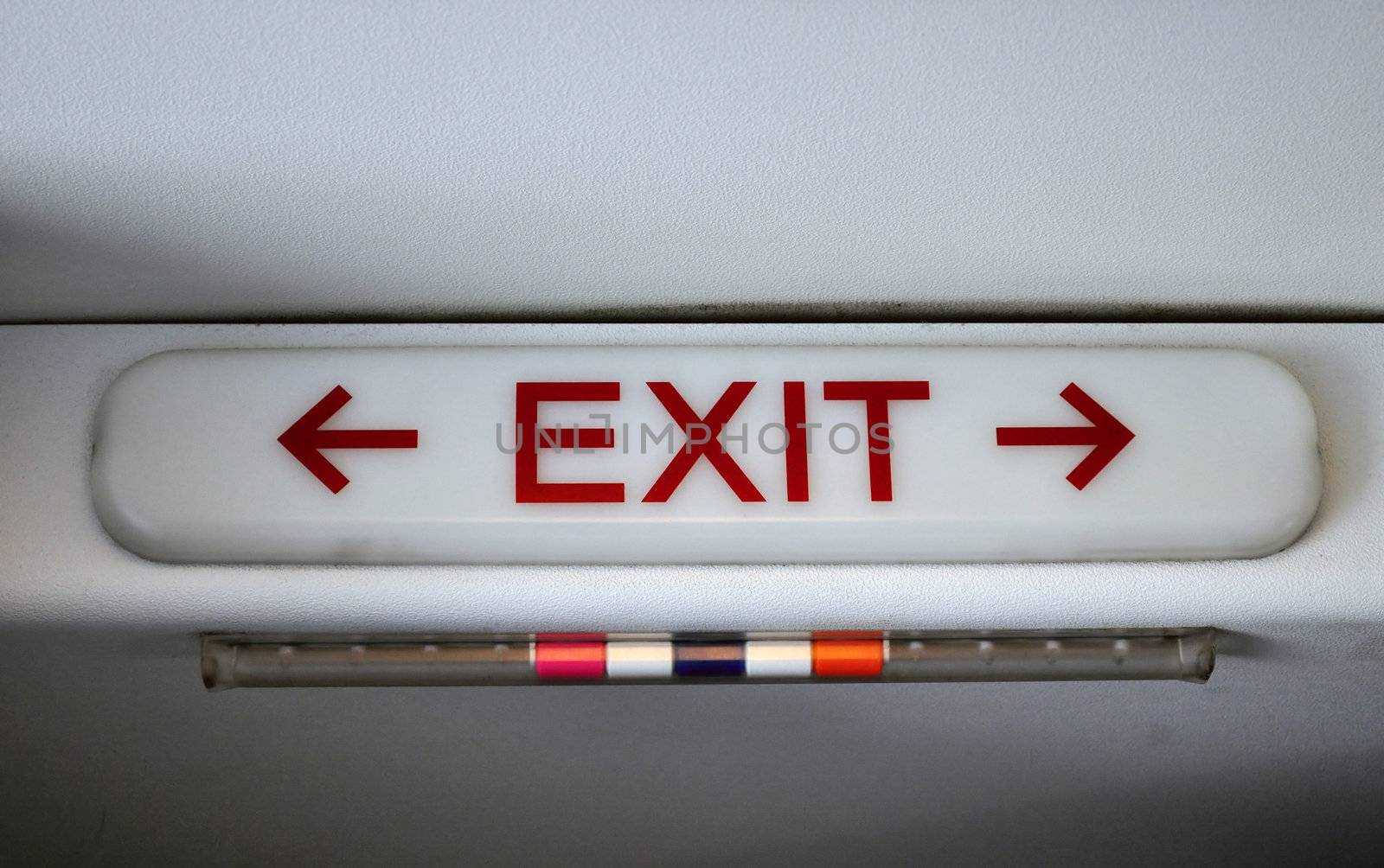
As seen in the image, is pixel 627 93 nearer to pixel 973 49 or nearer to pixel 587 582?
pixel 973 49

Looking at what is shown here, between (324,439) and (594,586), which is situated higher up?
(324,439)

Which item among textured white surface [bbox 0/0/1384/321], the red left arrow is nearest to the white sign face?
the red left arrow

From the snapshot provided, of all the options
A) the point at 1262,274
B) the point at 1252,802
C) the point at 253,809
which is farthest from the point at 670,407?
the point at 1252,802

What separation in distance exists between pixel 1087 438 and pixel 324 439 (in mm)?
1214

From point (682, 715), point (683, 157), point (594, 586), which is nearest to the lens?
point (683, 157)

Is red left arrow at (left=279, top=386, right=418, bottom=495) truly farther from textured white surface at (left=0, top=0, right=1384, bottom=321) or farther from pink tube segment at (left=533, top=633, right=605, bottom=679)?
pink tube segment at (left=533, top=633, right=605, bottom=679)

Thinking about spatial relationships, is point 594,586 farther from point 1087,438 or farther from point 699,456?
point 1087,438

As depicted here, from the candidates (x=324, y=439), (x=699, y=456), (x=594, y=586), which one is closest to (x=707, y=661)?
(x=594, y=586)

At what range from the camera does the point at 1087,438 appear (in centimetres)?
147

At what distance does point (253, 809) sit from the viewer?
77.8 inches

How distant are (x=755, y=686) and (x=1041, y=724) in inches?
23.5

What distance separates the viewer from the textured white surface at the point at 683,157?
1047mm

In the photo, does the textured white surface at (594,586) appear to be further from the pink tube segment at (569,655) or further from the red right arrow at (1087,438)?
the red right arrow at (1087,438)

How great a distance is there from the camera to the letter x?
143cm
